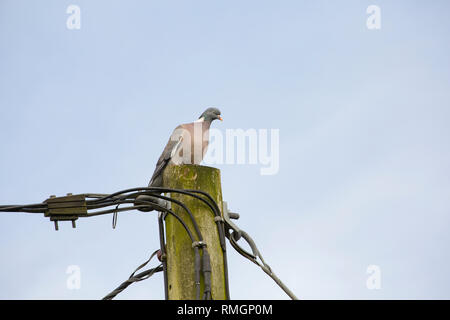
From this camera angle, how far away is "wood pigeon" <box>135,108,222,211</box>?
6301mm

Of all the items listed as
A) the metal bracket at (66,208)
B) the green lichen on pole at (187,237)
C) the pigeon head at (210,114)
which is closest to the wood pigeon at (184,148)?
the pigeon head at (210,114)

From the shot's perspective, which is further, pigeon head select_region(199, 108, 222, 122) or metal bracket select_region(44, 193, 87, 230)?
pigeon head select_region(199, 108, 222, 122)

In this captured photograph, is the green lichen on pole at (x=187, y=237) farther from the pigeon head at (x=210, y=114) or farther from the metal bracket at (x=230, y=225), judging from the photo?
the pigeon head at (x=210, y=114)

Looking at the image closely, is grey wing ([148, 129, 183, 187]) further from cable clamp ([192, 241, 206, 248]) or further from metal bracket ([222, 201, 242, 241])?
cable clamp ([192, 241, 206, 248])

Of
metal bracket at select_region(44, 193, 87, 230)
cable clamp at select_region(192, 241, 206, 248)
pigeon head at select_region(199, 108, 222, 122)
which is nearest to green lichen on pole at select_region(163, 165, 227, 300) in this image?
cable clamp at select_region(192, 241, 206, 248)

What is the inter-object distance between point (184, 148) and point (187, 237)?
2.59m

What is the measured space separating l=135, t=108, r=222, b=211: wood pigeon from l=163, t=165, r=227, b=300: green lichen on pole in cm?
189

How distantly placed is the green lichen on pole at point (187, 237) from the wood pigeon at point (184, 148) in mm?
1886

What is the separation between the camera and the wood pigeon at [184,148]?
6.30m

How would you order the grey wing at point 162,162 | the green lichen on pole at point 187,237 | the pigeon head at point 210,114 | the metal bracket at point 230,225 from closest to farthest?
the green lichen on pole at point 187,237 < the metal bracket at point 230,225 < the grey wing at point 162,162 < the pigeon head at point 210,114

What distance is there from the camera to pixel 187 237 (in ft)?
13.4
